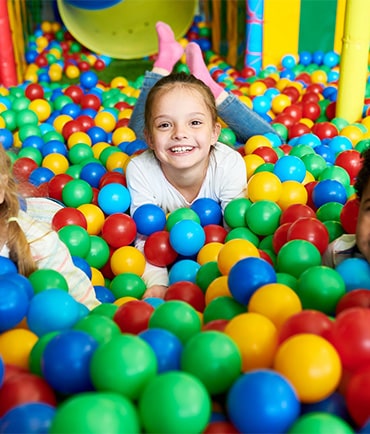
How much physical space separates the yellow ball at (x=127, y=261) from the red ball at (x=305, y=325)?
71 cm

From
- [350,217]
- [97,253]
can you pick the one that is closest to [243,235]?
[350,217]

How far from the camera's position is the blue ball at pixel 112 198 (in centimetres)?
165

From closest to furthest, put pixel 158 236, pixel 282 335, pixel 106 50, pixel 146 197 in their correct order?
pixel 282 335
pixel 158 236
pixel 146 197
pixel 106 50

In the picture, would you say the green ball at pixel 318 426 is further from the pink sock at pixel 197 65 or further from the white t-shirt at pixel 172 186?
the pink sock at pixel 197 65

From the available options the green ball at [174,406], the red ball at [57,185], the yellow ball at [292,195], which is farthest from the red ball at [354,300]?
the red ball at [57,185]

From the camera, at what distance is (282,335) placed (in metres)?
0.83

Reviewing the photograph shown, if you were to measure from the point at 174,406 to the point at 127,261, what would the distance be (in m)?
0.85

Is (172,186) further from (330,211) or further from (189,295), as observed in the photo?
(189,295)

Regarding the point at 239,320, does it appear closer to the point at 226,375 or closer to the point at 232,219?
the point at 226,375

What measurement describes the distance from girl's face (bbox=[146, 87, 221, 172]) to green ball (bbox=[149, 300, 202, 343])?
0.72 m

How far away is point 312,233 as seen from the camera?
4.14 ft

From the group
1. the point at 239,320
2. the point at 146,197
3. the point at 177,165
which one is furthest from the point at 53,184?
the point at 239,320

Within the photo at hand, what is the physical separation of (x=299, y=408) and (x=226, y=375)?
105mm

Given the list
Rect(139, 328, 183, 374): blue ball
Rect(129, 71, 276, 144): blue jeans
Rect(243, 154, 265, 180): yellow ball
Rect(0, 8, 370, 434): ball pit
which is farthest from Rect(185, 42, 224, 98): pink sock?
Rect(139, 328, 183, 374): blue ball
